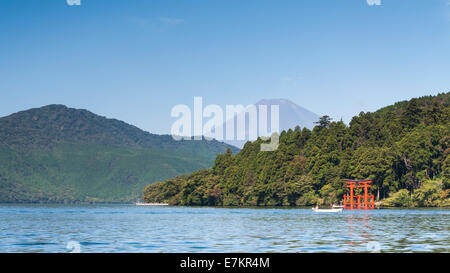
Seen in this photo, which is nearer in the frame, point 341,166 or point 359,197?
point 359,197

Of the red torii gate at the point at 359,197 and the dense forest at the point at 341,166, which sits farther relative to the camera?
the dense forest at the point at 341,166

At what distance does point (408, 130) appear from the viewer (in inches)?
5340

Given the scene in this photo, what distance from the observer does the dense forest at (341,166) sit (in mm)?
115688

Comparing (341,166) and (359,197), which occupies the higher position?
(341,166)

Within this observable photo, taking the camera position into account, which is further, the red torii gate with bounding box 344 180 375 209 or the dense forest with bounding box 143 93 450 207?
the dense forest with bounding box 143 93 450 207

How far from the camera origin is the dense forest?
116 meters

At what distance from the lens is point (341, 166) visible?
414 feet

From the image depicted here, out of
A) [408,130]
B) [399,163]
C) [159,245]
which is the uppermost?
[408,130]
